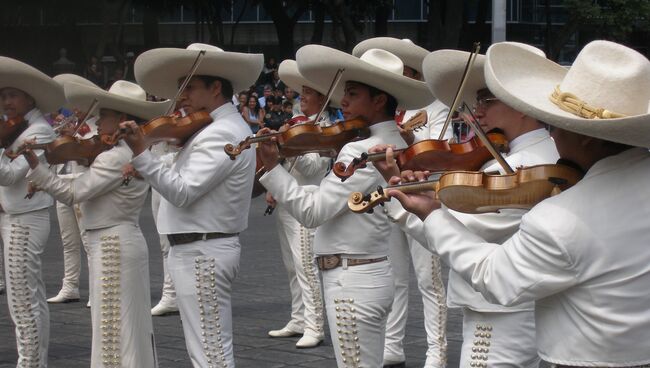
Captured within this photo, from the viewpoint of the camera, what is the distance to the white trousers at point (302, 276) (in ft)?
30.7

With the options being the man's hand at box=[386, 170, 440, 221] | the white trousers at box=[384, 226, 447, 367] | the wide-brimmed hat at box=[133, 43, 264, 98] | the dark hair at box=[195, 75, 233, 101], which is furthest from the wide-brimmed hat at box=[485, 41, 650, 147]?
the white trousers at box=[384, 226, 447, 367]

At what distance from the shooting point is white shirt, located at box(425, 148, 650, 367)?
387cm

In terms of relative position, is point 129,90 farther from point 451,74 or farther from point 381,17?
point 381,17

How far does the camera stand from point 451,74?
5.79 m

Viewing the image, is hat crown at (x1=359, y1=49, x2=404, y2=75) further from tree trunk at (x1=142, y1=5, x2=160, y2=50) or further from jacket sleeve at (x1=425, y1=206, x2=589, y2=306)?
tree trunk at (x1=142, y1=5, x2=160, y2=50)

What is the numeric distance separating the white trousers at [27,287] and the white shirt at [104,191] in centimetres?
80

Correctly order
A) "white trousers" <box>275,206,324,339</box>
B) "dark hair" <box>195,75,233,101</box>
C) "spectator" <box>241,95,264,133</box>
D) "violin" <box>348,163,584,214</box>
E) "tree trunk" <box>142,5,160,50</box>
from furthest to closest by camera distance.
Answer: "tree trunk" <box>142,5,160,50</box> → "spectator" <box>241,95,264,133</box> → "white trousers" <box>275,206,324,339</box> → "dark hair" <box>195,75,233,101</box> → "violin" <box>348,163,584,214</box>

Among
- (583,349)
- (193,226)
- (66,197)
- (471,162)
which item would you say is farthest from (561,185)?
(66,197)

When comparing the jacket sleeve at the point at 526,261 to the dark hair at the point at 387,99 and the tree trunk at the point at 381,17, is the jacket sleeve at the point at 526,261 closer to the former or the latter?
the dark hair at the point at 387,99

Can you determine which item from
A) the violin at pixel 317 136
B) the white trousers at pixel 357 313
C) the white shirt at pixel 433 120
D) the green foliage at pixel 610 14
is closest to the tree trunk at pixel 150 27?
the green foliage at pixel 610 14

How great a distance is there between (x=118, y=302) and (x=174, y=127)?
1.23 m

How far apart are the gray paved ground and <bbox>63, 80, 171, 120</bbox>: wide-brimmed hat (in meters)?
1.89

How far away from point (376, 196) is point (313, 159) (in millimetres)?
4978

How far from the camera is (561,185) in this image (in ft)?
13.3
